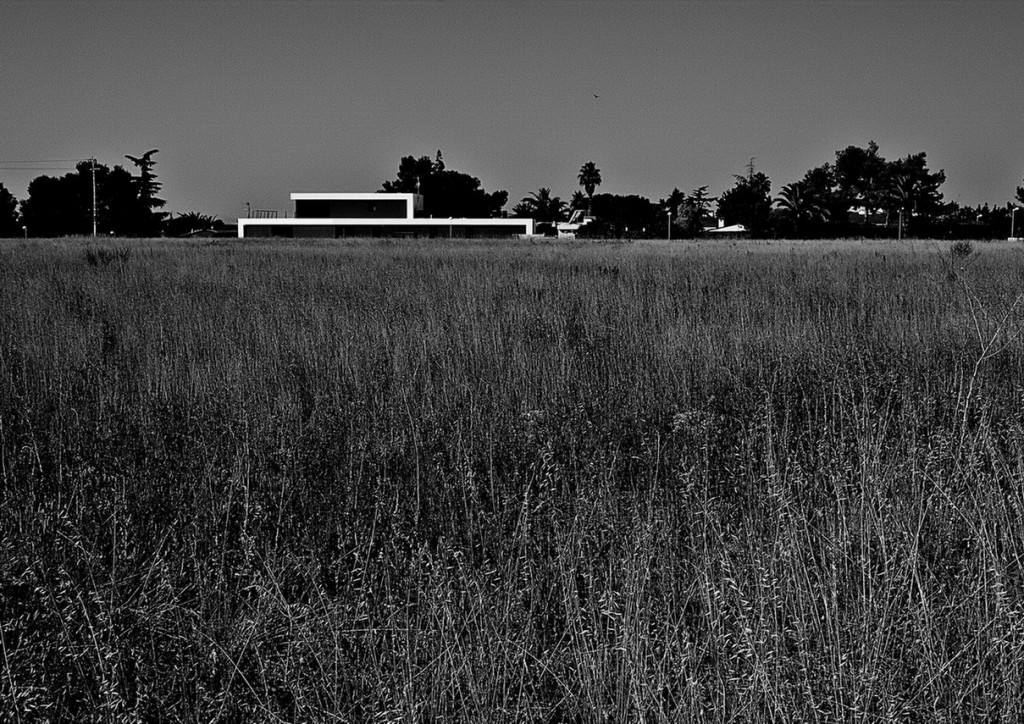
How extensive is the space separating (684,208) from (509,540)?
99.5 meters

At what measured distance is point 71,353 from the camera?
7.54 metres

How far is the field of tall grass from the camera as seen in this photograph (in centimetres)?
252

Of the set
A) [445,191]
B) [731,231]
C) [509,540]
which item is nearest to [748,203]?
[731,231]

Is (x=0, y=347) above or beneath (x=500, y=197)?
beneath

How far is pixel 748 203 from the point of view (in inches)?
3809

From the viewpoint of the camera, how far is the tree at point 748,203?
92.3 metres

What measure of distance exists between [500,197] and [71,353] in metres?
113

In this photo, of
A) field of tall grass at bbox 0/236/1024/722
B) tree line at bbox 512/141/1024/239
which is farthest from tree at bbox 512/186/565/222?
field of tall grass at bbox 0/236/1024/722

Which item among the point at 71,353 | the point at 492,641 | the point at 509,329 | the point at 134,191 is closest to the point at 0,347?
the point at 71,353

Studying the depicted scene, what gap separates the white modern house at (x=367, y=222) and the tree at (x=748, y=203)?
2115 cm

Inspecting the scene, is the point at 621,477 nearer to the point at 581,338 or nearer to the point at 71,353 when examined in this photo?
the point at 581,338

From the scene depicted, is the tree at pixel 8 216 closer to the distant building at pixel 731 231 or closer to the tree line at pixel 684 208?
the tree line at pixel 684 208

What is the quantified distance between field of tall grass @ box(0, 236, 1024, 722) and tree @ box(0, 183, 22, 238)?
87762 mm

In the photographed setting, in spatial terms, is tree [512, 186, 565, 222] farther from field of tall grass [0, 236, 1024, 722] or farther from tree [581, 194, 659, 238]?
field of tall grass [0, 236, 1024, 722]
